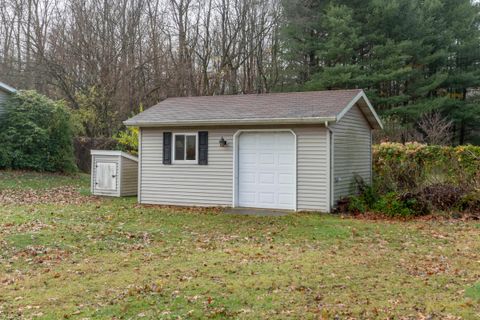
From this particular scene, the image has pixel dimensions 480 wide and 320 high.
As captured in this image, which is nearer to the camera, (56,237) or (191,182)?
(56,237)

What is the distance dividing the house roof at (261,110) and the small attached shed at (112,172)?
1.87 m

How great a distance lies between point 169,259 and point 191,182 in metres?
6.30

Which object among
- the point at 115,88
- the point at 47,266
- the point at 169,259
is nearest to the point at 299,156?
the point at 169,259

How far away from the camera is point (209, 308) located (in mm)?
4914

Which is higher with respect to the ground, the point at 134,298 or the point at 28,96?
the point at 28,96

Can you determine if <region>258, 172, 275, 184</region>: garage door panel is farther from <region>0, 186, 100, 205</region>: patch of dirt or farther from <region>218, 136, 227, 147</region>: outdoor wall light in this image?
<region>0, 186, 100, 205</region>: patch of dirt

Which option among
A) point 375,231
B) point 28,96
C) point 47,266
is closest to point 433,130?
point 375,231

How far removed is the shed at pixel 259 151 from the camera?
12.0 meters

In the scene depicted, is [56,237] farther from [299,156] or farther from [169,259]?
[299,156]

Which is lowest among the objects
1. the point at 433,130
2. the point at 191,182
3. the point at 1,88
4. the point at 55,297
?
the point at 55,297

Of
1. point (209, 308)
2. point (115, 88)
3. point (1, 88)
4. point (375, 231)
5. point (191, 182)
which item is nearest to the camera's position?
point (209, 308)

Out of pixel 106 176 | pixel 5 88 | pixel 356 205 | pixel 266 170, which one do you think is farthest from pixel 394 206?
pixel 5 88

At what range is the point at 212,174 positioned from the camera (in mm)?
13109

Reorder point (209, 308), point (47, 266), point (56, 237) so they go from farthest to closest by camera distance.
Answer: point (56, 237)
point (47, 266)
point (209, 308)
